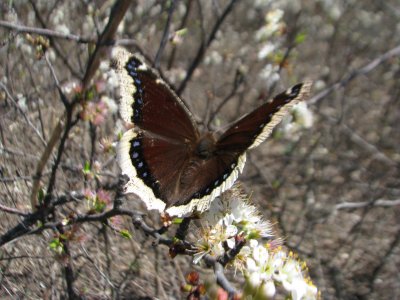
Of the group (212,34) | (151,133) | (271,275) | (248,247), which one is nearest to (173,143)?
(151,133)

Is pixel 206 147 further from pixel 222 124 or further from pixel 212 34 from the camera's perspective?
pixel 222 124

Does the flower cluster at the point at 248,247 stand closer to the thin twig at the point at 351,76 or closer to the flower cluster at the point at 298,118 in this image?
the thin twig at the point at 351,76

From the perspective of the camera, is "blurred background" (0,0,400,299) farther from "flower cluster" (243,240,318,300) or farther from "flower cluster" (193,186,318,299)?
"flower cluster" (243,240,318,300)

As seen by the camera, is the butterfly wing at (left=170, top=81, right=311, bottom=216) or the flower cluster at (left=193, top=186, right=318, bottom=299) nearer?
the flower cluster at (left=193, top=186, right=318, bottom=299)

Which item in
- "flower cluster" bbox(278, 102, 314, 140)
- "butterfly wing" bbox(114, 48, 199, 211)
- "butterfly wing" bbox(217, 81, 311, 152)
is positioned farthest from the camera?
"flower cluster" bbox(278, 102, 314, 140)

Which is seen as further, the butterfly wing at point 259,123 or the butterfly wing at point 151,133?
the butterfly wing at point 151,133

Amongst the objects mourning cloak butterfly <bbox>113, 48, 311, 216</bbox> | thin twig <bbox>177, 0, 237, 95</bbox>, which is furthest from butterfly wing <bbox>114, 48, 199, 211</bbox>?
thin twig <bbox>177, 0, 237, 95</bbox>

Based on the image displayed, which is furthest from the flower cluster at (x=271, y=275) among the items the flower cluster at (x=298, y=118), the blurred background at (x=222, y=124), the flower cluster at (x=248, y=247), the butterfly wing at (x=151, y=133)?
the flower cluster at (x=298, y=118)
